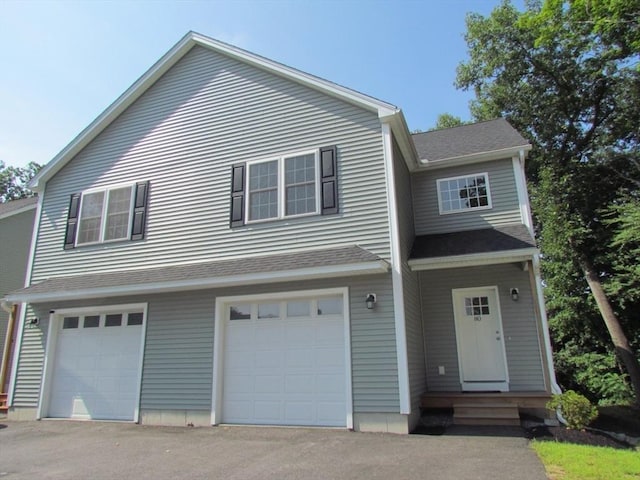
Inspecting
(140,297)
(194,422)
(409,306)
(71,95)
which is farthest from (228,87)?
(194,422)

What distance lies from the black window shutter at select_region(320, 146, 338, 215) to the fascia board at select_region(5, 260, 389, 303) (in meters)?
1.37

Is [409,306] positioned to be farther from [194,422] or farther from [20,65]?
[20,65]

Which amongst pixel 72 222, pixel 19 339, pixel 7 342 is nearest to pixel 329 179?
pixel 72 222

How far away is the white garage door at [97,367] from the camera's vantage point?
29.6 feet

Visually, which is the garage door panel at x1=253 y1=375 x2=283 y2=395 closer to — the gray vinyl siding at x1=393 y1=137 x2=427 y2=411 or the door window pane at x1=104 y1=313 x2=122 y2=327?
the gray vinyl siding at x1=393 y1=137 x2=427 y2=411

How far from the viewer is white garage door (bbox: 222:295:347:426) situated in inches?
299

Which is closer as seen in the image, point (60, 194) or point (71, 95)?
point (71, 95)

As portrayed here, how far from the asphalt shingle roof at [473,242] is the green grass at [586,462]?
353 centimetres

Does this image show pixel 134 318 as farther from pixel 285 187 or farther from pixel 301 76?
pixel 301 76

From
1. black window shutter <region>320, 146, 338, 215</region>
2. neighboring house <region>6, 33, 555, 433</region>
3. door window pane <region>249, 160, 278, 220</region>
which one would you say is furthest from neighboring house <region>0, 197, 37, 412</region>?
black window shutter <region>320, 146, 338, 215</region>

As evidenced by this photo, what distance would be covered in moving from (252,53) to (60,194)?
6184mm

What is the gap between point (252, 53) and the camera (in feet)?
32.0

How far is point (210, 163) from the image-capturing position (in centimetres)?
959

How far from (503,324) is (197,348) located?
6407 mm
